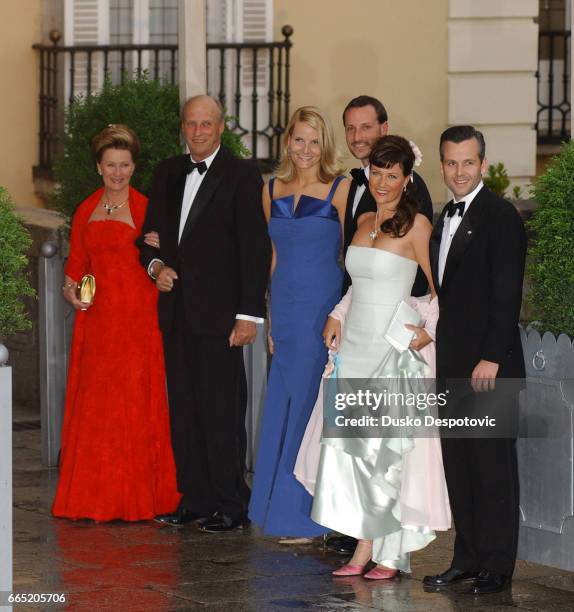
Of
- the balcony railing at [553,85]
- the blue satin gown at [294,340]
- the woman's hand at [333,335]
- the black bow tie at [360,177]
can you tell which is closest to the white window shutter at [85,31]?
the balcony railing at [553,85]

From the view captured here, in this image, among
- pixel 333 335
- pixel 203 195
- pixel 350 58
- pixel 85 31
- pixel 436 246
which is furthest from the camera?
pixel 350 58

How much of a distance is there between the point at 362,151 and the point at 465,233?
98 centimetres

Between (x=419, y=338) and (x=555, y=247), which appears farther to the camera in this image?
(x=419, y=338)

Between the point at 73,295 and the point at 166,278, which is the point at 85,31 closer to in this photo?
the point at 73,295

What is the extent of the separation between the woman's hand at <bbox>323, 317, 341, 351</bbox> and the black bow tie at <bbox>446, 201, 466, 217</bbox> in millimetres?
741

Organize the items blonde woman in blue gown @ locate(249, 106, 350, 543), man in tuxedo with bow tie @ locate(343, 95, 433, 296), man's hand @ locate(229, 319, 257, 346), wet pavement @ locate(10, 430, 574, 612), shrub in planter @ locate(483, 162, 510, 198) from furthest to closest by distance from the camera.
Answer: shrub in planter @ locate(483, 162, 510, 198) < man's hand @ locate(229, 319, 257, 346) < blonde woman in blue gown @ locate(249, 106, 350, 543) < man in tuxedo with bow tie @ locate(343, 95, 433, 296) < wet pavement @ locate(10, 430, 574, 612)

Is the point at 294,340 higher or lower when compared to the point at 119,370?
higher

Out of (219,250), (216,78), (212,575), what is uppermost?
(216,78)

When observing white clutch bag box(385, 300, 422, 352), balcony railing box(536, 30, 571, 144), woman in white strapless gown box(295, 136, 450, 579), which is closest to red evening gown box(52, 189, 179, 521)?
woman in white strapless gown box(295, 136, 450, 579)

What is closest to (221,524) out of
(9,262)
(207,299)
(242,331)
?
(242,331)

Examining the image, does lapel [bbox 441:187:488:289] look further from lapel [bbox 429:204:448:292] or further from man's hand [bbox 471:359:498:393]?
man's hand [bbox 471:359:498:393]

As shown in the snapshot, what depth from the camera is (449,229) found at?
6781mm

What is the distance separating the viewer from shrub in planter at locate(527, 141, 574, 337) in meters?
6.63

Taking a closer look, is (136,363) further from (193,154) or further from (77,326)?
(193,154)
